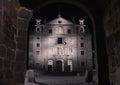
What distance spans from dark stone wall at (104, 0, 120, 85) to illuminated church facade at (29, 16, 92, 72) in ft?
118

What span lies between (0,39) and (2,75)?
614 millimetres

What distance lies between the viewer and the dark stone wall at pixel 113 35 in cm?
352

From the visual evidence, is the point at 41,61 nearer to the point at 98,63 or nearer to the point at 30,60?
the point at 30,60

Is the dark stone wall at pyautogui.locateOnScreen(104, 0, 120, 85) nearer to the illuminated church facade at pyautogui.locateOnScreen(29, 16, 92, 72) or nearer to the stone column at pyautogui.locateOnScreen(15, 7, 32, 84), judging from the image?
the stone column at pyautogui.locateOnScreen(15, 7, 32, 84)

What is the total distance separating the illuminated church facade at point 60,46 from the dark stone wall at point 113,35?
3603cm

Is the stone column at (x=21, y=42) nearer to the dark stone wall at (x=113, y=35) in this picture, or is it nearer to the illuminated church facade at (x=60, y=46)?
the dark stone wall at (x=113, y=35)

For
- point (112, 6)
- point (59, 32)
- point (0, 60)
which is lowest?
point (0, 60)

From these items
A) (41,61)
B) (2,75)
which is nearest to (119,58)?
(2,75)

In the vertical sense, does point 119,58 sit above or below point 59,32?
below

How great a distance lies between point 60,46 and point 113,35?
37240 mm

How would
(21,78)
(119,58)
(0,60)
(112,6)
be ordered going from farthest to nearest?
(21,78)
(112,6)
(119,58)
(0,60)

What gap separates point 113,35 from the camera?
3.82 m

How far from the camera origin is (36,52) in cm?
4116

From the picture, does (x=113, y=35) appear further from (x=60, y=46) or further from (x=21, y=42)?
(x=60, y=46)
